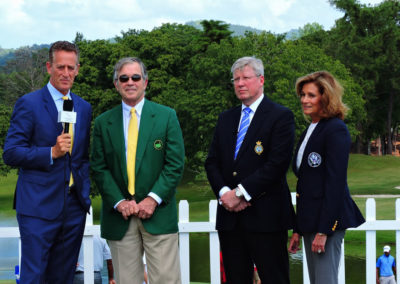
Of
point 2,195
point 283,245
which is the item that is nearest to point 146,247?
point 283,245

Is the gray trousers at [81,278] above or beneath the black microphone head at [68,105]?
beneath

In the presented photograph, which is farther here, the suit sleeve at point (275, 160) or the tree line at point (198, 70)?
the tree line at point (198, 70)

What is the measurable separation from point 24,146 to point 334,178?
89.8 inches

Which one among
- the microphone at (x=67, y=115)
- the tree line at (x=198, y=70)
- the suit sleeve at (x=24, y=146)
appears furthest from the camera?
the tree line at (x=198, y=70)

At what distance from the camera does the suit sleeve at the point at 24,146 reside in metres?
4.18

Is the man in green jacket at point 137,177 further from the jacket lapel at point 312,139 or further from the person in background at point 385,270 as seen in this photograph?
the person in background at point 385,270

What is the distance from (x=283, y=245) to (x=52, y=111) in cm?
209

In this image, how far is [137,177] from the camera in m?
4.58

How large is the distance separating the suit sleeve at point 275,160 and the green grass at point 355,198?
58.1 ft

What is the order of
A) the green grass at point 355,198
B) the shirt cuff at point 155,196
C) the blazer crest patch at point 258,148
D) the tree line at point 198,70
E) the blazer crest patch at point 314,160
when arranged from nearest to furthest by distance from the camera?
the blazer crest patch at point 314,160, the shirt cuff at point 155,196, the blazer crest patch at point 258,148, the green grass at point 355,198, the tree line at point 198,70

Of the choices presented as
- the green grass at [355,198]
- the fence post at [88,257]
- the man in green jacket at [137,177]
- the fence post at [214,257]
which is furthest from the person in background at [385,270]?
the man in green jacket at [137,177]

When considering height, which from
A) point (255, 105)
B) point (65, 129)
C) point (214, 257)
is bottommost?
Result: point (214, 257)

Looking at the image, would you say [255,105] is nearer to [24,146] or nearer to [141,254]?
[141,254]

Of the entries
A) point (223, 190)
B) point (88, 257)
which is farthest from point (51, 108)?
point (88, 257)
